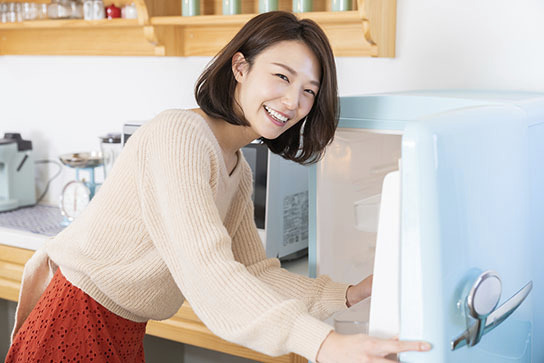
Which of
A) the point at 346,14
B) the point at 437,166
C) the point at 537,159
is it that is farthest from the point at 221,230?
the point at 346,14

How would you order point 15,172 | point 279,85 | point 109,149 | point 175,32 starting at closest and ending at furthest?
point 279,85, point 175,32, point 109,149, point 15,172

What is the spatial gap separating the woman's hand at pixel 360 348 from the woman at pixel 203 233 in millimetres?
34

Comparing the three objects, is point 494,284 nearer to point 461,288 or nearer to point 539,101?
point 461,288

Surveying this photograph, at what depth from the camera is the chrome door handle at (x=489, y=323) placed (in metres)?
0.85

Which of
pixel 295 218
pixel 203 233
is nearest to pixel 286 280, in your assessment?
pixel 203 233

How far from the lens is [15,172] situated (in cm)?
242

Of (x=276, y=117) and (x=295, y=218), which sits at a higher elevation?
(x=276, y=117)

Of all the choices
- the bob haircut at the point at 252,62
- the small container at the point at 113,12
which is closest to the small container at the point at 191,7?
the small container at the point at 113,12

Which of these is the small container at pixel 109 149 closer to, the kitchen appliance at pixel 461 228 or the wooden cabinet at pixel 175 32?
the wooden cabinet at pixel 175 32

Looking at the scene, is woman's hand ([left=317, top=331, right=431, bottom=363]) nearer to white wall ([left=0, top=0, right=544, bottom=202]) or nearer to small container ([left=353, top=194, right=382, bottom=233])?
small container ([left=353, top=194, right=382, bottom=233])

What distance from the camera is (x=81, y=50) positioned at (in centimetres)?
237

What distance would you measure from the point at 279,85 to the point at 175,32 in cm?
107

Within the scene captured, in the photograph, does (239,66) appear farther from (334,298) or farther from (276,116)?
(334,298)

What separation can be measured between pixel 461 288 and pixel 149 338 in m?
1.52
